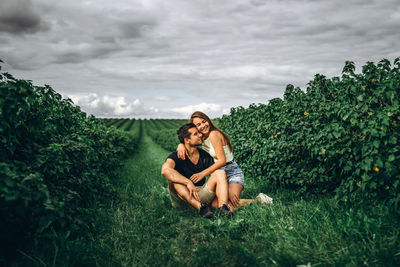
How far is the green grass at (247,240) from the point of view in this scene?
2.35m

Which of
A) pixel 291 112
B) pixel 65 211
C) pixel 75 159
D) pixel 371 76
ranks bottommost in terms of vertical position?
pixel 65 211

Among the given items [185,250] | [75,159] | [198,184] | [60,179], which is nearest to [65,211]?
[60,179]

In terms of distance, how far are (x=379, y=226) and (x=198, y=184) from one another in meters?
2.63

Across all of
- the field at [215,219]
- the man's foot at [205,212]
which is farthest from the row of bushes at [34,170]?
the man's foot at [205,212]

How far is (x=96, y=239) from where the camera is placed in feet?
10.1

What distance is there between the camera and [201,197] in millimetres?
4141

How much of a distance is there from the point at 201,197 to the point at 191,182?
1.13ft

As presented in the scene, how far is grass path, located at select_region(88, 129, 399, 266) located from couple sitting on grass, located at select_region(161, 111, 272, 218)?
0.34m

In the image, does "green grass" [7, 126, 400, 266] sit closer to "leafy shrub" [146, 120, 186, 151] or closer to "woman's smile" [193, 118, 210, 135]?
"woman's smile" [193, 118, 210, 135]

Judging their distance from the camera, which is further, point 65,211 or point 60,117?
point 60,117

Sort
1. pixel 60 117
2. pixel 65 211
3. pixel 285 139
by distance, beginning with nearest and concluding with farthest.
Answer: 1. pixel 65 211
2. pixel 60 117
3. pixel 285 139

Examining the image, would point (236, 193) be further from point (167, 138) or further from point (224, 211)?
point (167, 138)

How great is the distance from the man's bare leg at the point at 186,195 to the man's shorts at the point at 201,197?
0.17 metres

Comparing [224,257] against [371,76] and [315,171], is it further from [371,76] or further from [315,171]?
[371,76]
